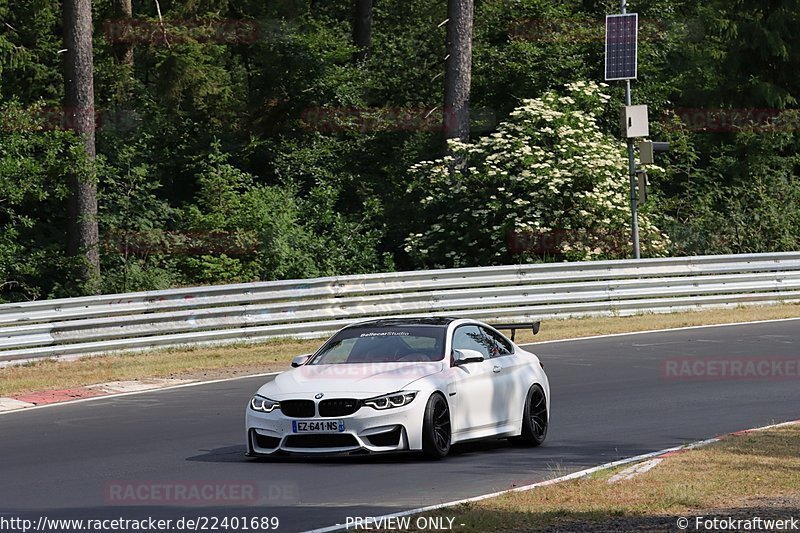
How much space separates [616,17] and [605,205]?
14.8 feet

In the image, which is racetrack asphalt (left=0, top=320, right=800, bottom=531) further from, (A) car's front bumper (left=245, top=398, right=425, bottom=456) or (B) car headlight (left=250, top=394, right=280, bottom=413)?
(B) car headlight (left=250, top=394, right=280, bottom=413)

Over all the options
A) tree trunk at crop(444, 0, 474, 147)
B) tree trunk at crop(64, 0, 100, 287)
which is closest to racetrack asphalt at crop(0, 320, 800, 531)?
tree trunk at crop(64, 0, 100, 287)

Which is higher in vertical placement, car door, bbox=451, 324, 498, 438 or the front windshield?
the front windshield

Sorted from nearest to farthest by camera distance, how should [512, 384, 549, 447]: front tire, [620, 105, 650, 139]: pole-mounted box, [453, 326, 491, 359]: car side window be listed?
[512, 384, 549, 447]: front tire, [453, 326, 491, 359]: car side window, [620, 105, 650, 139]: pole-mounted box

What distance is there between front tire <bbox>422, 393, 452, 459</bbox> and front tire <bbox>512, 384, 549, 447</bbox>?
47.0 inches

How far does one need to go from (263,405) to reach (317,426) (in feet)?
1.97

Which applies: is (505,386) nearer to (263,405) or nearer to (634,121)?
(263,405)

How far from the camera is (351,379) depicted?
1295cm

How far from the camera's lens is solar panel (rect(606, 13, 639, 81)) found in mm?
29891

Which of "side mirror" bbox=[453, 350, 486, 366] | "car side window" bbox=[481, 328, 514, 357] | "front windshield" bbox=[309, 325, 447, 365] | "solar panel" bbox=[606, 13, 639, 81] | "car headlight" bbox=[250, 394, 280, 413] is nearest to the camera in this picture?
"car headlight" bbox=[250, 394, 280, 413]

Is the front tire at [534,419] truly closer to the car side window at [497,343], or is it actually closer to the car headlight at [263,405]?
the car side window at [497,343]

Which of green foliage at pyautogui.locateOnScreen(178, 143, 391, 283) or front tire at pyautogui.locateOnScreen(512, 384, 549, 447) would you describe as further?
green foliage at pyautogui.locateOnScreen(178, 143, 391, 283)

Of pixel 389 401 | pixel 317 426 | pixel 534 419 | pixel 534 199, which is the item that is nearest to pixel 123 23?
pixel 534 199

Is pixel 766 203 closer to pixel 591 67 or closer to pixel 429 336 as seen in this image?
pixel 591 67
